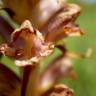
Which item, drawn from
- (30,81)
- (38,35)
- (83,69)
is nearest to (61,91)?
(30,81)

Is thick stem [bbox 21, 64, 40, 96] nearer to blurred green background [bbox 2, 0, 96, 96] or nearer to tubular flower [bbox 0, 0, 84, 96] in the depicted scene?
tubular flower [bbox 0, 0, 84, 96]

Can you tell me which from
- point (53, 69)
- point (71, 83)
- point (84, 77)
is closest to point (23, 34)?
point (53, 69)

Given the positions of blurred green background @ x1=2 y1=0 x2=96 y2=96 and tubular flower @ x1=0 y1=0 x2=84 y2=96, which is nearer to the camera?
tubular flower @ x1=0 y1=0 x2=84 y2=96

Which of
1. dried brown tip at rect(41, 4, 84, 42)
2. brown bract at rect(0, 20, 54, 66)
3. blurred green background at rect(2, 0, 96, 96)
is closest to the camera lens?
brown bract at rect(0, 20, 54, 66)

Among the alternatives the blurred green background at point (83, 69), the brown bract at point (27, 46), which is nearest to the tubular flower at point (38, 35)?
the brown bract at point (27, 46)

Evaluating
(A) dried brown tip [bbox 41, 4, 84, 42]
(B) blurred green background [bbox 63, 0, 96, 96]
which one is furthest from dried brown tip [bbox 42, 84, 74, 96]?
(B) blurred green background [bbox 63, 0, 96, 96]

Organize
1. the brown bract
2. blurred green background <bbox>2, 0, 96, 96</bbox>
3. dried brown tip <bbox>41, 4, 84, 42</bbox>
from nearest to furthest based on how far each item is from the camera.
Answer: the brown bract
dried brown tip <bbox>41, 4, 84, 42</bbox>
blurred green background <bbox>2, 0, 96, 96</bbox>

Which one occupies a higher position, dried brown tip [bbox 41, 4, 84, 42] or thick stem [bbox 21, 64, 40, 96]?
dried brown tip [bbox 41, 4, 84, 42]

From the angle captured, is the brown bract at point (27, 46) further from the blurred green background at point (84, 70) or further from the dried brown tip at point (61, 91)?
the blurred green background at point (84, 70)

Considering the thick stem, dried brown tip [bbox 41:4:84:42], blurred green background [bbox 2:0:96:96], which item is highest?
blurred green background [bbox 2:0:96:96]
